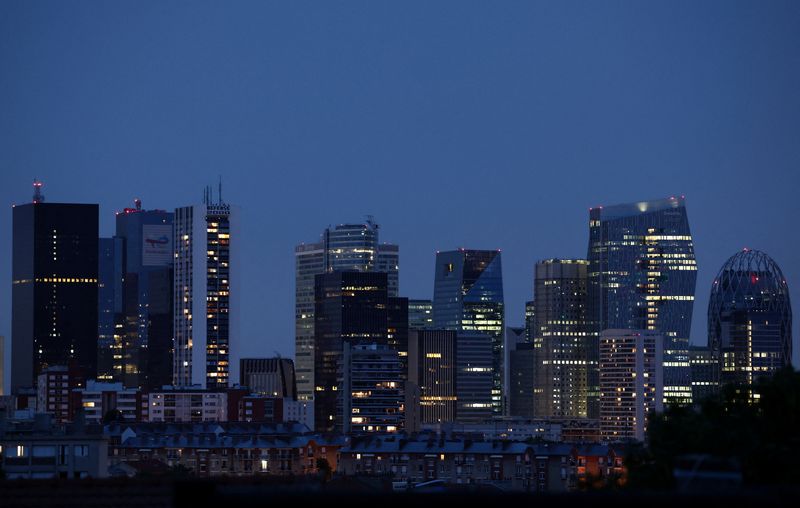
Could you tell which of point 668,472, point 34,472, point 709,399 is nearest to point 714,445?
point 668,472

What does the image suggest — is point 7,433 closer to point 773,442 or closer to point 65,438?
point 65,438

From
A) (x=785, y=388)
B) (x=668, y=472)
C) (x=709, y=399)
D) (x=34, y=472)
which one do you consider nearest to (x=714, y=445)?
(x=668, y=472)

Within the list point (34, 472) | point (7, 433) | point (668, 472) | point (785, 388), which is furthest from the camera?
point (7, 433)

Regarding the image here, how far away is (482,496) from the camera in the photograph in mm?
31688

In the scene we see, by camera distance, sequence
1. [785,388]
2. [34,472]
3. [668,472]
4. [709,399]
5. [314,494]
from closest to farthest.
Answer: [314,494] < [668,472] < [785,388] < [709,399] < [34,472]

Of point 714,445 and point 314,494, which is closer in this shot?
point 314,494

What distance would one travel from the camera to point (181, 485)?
31.8 m

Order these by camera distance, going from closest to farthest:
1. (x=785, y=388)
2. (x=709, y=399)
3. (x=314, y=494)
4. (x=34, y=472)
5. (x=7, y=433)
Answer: (x=314, y=494) < (x=785, y=388) < (x=709, y=399) < (x=34, y=472) < (x=7, y=433)

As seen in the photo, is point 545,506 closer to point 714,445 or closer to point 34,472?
point 714,445

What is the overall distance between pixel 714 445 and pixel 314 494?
22731 mm

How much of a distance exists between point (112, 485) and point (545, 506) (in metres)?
35.8

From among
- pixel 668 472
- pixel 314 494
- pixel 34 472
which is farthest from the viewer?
pixel 34 472

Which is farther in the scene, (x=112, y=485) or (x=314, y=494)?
(x=112, y=485)

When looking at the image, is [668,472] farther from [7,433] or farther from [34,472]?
[7,433]
